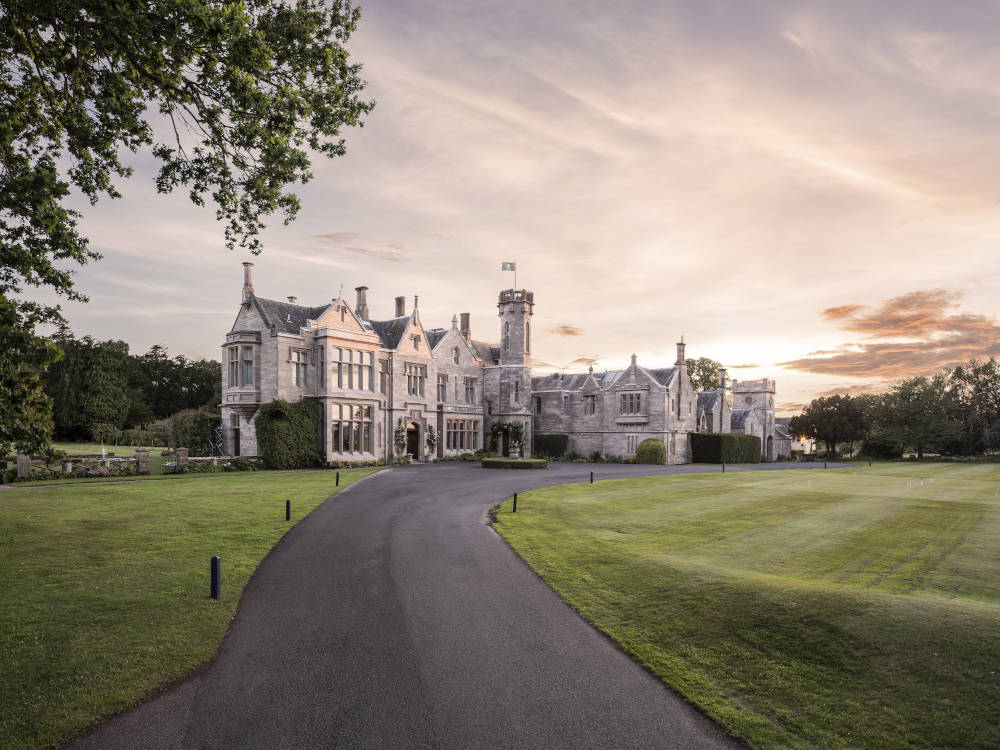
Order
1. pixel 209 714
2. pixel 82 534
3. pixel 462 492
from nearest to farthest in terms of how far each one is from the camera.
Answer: pixel 209 714 < pixel 82 534 < pixel 462 492

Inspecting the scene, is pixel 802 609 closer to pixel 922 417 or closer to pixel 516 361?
pixel 516 361

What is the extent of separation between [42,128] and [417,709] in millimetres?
13982

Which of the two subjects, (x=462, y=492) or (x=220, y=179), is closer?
(x=220, y=179)

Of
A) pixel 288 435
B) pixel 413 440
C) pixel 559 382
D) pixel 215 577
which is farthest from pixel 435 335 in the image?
pixel 215 577

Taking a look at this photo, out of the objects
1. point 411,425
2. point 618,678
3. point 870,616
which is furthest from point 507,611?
point 411,425

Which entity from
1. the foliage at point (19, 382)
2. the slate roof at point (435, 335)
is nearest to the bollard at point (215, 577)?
the foliage at point (19, 382)

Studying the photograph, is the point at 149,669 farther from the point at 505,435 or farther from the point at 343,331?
the point at 505,435

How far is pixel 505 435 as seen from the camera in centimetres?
5394

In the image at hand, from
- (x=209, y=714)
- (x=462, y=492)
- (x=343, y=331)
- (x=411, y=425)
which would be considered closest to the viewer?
(x=209, y=714)

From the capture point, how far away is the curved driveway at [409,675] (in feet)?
20.6

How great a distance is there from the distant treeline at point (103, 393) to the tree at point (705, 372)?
221ft

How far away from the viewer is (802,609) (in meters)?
9.30

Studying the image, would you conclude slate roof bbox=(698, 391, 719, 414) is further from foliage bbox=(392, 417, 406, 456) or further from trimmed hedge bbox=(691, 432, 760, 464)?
foliage bbox=(392, 417, 406, 456)

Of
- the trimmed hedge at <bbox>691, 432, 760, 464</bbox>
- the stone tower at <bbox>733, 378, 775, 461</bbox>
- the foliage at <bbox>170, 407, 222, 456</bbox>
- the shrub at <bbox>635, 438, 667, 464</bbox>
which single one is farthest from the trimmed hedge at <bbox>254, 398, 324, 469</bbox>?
the stone tower at <bbox>733, 378, 775, 461</bbox>
